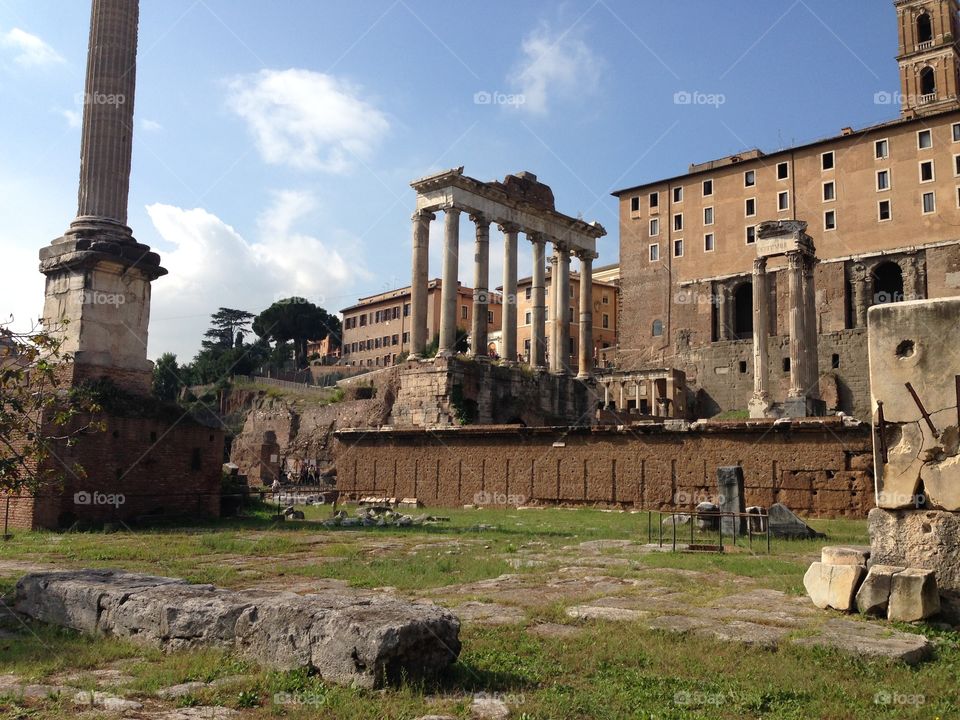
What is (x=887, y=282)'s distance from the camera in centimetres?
5722

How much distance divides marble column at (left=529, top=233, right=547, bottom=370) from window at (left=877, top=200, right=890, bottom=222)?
84.2 ft

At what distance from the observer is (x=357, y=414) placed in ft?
155

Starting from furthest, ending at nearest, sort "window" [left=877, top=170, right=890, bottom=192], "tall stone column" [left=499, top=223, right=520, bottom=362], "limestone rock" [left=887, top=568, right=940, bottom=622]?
1. "window" [left=877, top=170, right=890, bottom=192]
2. "tall stone column" [left=499, top=223, right=520, bottom=362]
3. "limestone rock" [left=887, top=568, right=940, bottom=622]

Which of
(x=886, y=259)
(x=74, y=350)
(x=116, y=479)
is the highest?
(x=886, y=259)

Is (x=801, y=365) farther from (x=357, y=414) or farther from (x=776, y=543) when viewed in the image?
(x=357, y=414)

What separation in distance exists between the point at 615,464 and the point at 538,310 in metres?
22.7

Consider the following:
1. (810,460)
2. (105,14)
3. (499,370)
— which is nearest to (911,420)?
(810,460)

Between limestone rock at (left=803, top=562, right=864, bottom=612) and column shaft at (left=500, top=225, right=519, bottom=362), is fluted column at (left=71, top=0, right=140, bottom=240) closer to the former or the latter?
limestone rock at (left=803, top=562, right=864, bottom=612)

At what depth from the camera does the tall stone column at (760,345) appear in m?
36.7

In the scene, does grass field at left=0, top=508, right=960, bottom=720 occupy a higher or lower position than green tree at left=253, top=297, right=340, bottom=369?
lower

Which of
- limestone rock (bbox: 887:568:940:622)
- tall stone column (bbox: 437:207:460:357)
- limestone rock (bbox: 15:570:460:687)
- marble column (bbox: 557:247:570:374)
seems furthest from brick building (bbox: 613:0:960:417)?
limestone rock (bbox: 15:570:460:687)

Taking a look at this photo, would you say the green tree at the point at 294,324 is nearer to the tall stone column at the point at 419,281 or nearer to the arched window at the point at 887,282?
the tall stone column at the point at 419,281

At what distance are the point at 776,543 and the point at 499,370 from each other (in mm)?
25914

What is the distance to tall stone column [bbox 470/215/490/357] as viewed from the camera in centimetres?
4050
